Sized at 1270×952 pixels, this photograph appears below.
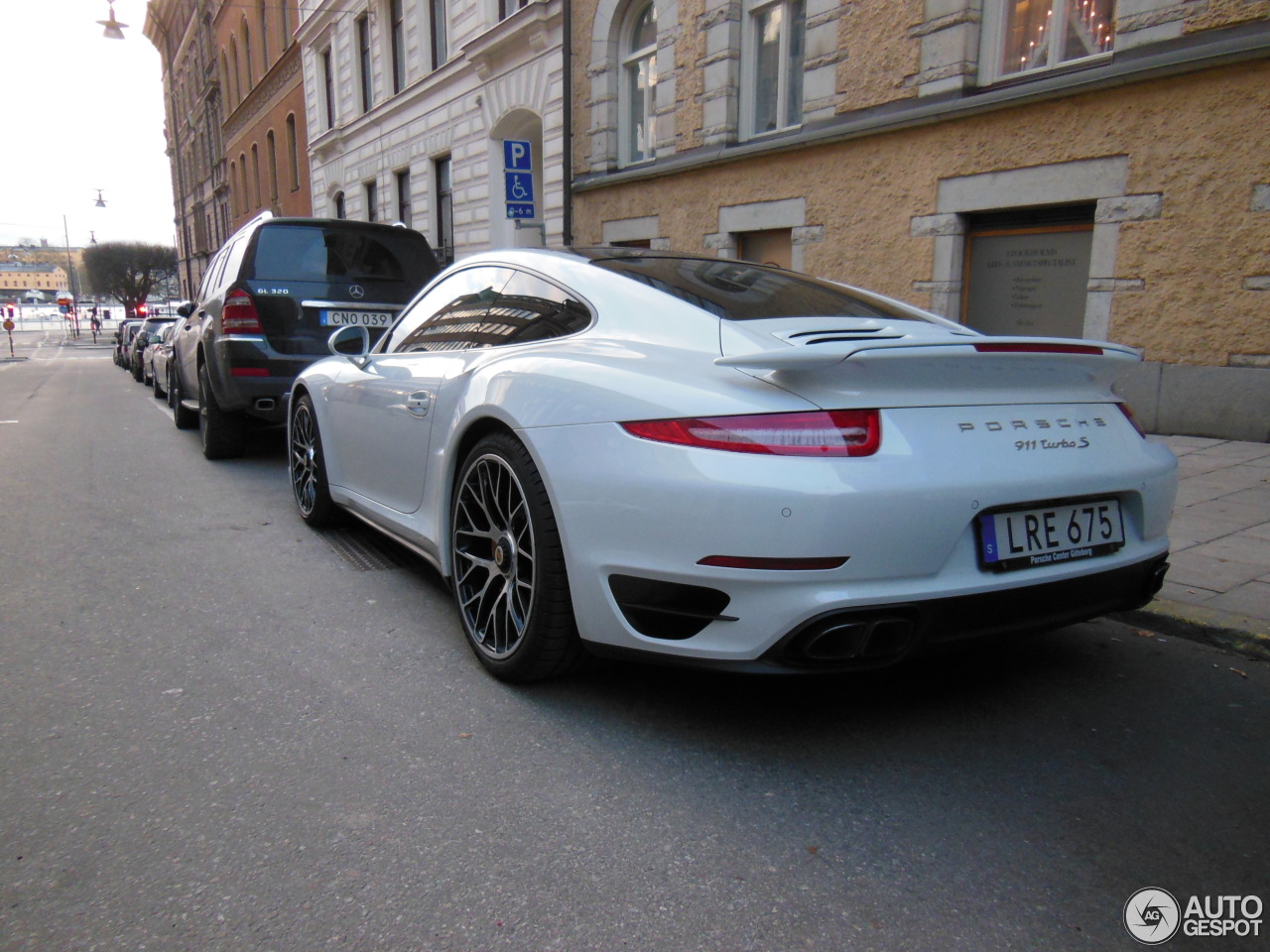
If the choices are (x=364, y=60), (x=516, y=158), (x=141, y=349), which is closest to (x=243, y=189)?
(x=364, y=60)

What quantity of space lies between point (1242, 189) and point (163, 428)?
1024 cm

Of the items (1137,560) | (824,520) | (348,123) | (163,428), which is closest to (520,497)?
(824,520)

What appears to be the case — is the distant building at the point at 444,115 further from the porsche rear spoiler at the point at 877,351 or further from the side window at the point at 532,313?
the porsche rear spoiler at the point at 877,351

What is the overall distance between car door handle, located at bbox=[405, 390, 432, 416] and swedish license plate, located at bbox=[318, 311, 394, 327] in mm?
3508

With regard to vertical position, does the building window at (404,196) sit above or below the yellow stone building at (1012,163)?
above

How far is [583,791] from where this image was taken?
2.21 m

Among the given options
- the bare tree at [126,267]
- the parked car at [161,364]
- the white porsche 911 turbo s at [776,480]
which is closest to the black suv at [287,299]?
the white porsche 911 turbo s at [776,480]

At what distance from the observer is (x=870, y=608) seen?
211cm

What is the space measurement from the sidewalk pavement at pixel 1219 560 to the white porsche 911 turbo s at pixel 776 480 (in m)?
0.86

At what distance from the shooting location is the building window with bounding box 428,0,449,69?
19391 millimetres

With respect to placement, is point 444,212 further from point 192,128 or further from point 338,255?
point 192,128

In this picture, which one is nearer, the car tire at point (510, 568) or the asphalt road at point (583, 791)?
the asphalt road at point (583, 791)

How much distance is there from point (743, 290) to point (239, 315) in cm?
497

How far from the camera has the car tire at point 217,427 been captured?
7231 millimetres
